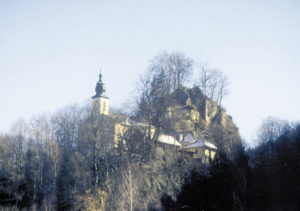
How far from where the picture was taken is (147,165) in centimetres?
3597

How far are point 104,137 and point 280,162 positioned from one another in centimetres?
2477

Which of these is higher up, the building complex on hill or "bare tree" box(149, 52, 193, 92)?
"bare tree" box(149, 52, 193, 92)

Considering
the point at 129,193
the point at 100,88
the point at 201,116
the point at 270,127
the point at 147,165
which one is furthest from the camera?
the point at 100,88

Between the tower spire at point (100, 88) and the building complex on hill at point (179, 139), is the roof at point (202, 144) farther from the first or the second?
the tower spire at point (100, 88)

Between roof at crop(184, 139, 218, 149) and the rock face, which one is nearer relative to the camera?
roof at crop(184, 139, 218, 149)

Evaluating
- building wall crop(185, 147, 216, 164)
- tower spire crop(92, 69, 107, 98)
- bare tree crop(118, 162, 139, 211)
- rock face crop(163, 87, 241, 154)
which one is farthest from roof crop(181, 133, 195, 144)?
tower spire crop(92, 69, 107, 98)

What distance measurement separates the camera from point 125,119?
153 feet

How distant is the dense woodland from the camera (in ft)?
74.6

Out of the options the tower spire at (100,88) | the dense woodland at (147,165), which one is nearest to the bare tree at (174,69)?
the dense woodland at (147,165)

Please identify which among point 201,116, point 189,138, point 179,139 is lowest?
point 179,139

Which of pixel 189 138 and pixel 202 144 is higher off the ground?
pixel 189 138

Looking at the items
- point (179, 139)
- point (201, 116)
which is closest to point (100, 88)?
point (201, 116)

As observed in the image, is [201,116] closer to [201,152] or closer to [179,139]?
[179,139]

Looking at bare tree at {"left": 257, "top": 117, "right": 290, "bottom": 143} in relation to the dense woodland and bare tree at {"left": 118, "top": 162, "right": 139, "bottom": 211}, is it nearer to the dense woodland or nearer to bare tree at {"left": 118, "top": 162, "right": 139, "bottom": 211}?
the dense woodland
